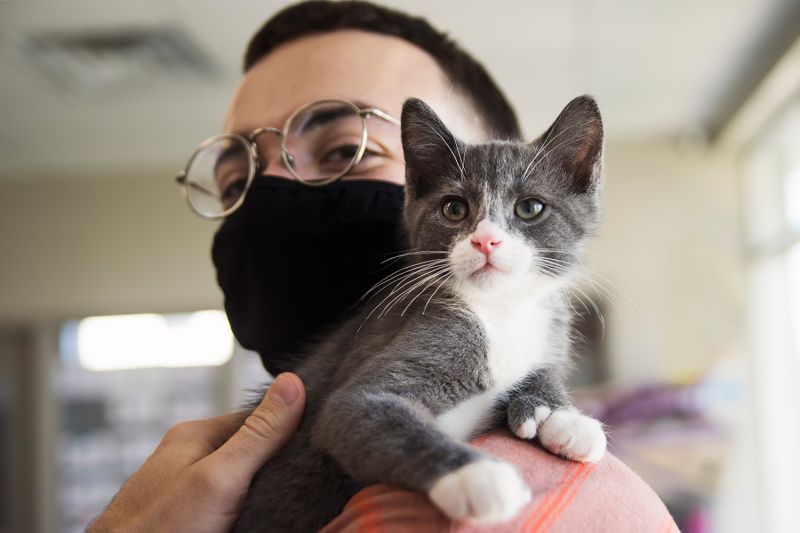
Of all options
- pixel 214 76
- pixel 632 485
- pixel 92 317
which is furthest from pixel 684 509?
pixel 92 317

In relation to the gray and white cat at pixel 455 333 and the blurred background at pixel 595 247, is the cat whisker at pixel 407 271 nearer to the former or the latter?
the gray and white cat at pixel 455 333

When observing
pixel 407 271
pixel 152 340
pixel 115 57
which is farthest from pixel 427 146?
pixel 152 340

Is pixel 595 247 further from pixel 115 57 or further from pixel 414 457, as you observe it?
pixel 414 457

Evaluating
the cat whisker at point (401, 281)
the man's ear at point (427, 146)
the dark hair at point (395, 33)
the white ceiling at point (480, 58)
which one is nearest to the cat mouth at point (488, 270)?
the cat whisker at point (401, 281)

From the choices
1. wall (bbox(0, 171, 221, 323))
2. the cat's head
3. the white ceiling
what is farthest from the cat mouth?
wall (bbox(0, 171, 221, 323))

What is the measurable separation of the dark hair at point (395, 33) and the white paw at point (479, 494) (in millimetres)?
1075

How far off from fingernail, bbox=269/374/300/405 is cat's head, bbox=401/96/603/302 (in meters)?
0.33

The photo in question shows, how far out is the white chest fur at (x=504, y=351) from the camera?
3.87 feet

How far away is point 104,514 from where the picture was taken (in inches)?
53.1

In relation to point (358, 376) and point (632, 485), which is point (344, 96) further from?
point (632, 485)

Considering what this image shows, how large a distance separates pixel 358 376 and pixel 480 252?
29cm

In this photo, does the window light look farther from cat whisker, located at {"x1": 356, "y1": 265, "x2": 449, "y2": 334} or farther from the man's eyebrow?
cat whisker, located at {"x1": 356, "y1": 265, "x2": 449, "y2": 334}

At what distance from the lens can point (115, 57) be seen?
4418mm

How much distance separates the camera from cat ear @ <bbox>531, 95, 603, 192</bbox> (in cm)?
126
